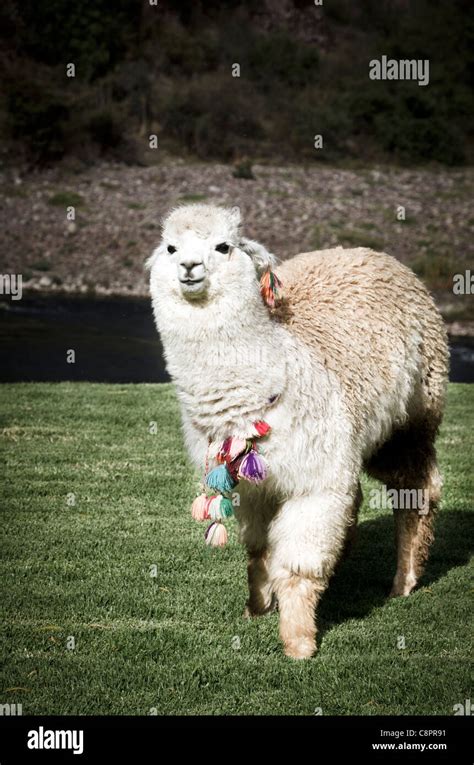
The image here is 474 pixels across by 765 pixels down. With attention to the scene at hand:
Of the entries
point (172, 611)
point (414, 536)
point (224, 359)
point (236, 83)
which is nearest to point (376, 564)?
point (414, 536)

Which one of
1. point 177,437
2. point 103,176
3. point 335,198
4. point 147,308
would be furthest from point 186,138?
point 177,437

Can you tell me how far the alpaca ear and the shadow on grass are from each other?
4.83ft

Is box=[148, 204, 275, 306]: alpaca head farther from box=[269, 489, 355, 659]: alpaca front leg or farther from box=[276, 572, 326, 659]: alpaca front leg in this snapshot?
box=[276, 572, 326, 659]: alpaca front leg

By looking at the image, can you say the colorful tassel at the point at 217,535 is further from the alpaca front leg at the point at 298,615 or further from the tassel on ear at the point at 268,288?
the tassel on ear at the point at 268,288

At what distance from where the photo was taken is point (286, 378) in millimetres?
3980

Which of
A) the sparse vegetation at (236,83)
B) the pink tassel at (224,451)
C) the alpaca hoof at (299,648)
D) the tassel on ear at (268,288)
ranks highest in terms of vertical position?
the sparse vegetation at (236,83)

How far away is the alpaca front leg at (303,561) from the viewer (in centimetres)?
400

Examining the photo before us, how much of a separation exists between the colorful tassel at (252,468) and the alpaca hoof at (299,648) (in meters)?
0.64

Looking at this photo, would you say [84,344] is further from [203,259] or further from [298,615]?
[203,259]

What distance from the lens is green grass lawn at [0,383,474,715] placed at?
12.2 ft

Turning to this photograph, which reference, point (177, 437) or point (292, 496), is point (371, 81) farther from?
point (292, 496)

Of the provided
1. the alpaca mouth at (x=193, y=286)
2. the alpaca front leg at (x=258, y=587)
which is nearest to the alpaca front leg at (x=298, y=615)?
the alpaca front leg at (x=258, y=587)

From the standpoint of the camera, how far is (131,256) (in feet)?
65.3

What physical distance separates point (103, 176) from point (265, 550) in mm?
19172
